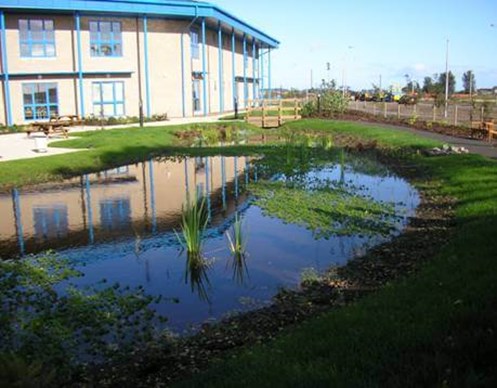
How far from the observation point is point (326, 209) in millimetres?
13258

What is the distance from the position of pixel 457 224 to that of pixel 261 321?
17.9ft

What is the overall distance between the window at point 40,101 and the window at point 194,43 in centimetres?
1023

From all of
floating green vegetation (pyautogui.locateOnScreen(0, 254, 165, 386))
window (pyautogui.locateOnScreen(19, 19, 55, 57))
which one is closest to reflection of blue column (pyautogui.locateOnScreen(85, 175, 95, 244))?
floating green vegetation (pyautogui.locateOnScreen(0, 254, 165, 386))

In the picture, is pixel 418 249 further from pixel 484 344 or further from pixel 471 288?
pixel 484 344

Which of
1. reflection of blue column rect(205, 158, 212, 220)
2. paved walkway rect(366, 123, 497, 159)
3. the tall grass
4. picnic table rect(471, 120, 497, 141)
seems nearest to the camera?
the tall grass

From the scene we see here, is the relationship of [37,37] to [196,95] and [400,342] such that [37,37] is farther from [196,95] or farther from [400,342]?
[400,342]

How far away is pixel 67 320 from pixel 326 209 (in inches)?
294

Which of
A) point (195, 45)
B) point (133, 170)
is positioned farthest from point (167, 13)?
point (133, 170)

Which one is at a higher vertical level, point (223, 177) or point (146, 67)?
point (146, 67)

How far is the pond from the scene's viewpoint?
8680 millimetres

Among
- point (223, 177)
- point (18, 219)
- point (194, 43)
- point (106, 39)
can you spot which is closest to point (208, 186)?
point (223, 177)

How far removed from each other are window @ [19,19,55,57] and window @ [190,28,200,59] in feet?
32.2

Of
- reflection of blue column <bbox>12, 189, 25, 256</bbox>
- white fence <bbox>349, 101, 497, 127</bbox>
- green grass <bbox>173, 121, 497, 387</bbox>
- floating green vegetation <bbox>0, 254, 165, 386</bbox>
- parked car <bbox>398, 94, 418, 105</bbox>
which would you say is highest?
parked car <bbox>398, 94, 418, 105</bbox>

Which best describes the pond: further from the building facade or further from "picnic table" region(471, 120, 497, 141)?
the building facade
